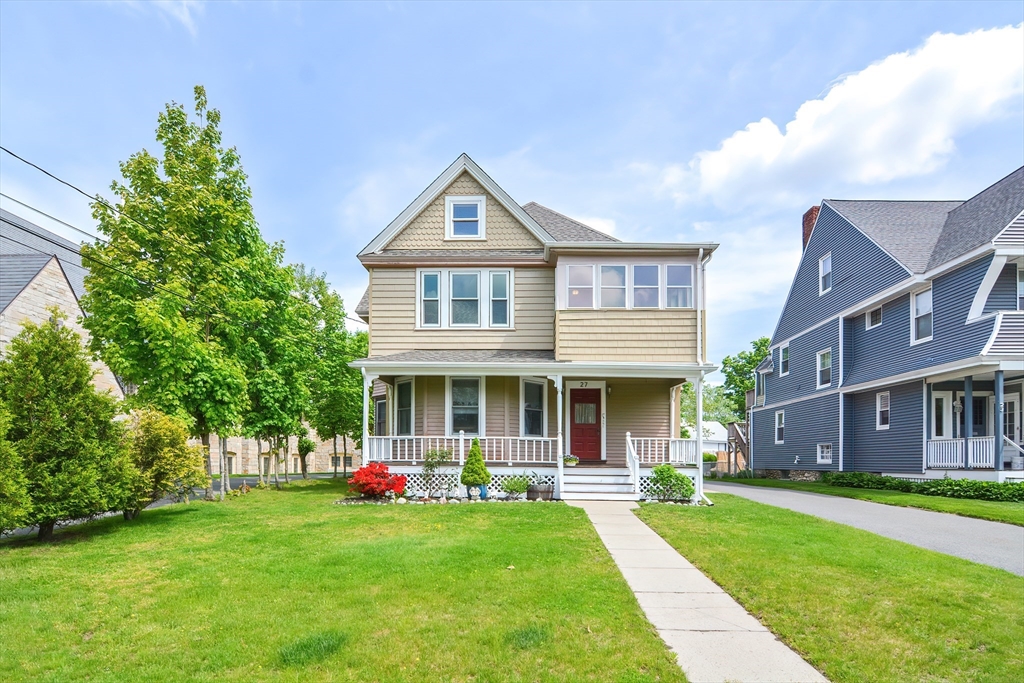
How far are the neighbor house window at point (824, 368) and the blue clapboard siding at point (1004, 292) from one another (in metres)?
8.08

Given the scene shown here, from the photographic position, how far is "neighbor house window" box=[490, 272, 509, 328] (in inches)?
663

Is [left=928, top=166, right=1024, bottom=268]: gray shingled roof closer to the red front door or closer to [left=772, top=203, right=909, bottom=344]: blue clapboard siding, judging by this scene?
[left=772, top=203, right=909, bottom=344]: blue clapboard siding

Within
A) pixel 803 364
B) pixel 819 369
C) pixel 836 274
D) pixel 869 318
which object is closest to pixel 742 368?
pixel 803 364

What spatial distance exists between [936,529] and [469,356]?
1066cm

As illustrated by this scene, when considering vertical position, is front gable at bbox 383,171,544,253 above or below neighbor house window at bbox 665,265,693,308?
above

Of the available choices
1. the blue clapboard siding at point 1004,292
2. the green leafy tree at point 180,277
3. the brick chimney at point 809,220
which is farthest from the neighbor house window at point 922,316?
the green leafy tree at point 180,277

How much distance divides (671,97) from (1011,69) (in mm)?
7475

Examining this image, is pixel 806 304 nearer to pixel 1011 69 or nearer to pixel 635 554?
pixel 1011 69

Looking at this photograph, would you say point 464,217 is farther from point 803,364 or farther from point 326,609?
point 803,364

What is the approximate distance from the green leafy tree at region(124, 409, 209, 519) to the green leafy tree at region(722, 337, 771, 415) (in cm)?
3827

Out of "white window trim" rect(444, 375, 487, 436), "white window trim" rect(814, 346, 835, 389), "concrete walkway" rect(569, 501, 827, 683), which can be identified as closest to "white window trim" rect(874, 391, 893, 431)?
"white window trim" rect(814, 346, 835, 389)

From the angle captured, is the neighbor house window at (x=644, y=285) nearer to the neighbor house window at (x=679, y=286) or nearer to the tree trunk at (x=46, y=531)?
the neighbor house window at (x=679, y=286)

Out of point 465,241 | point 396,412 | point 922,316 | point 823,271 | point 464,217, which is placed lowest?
point 396,412

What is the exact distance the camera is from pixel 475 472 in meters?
14.2
